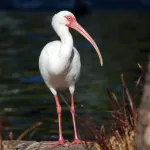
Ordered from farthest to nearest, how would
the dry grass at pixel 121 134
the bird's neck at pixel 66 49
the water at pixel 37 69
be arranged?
the water at pixel 37 69 → the bird's neck at pixel 66 49 → the dry grass at pixel 121 134

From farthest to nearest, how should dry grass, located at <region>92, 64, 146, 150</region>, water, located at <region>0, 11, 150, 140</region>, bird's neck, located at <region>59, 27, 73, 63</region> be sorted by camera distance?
water, located at <region>0, 11, 150, 140</region>, bird's neck, located at <region>59, 27, 73, 63</region>, dry grass, located at <region>92, 64, 146, 150</region>

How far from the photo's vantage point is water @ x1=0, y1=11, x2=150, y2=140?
15195 mm

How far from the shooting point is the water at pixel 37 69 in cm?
1520

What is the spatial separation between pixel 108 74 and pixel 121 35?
11542 mm

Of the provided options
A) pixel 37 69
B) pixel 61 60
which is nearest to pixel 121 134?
pixel 61 60

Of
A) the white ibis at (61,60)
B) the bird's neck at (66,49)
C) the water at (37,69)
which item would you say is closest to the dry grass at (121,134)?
the water at (37,69)

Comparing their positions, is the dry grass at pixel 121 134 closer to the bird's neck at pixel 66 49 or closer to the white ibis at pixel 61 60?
the white ibis at pixel 61 60

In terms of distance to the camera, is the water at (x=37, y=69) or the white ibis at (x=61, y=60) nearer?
the white ibis at (x=61, y=60)

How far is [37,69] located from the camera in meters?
21.5

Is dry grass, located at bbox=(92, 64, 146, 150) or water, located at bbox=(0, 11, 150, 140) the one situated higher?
dry grass, located at bbox=(92, 64, 146, 150)

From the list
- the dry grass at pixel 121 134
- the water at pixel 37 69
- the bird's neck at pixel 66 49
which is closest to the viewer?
the dry grass at pixel 121 134

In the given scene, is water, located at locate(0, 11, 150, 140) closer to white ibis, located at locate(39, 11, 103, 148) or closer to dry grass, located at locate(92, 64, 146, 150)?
dry grass, located at locate(92, 64, 146, 150)

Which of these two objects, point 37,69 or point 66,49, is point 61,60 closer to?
point 66,49

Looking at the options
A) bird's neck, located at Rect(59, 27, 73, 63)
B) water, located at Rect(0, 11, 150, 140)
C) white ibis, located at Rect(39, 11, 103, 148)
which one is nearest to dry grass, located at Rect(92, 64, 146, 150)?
water, located at Rect(0, 11, 150, 140)
